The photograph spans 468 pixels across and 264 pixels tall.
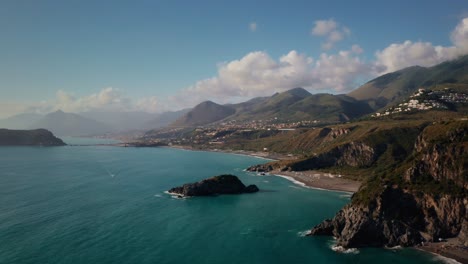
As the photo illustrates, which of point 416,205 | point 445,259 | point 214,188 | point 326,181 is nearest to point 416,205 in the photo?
point 416,205

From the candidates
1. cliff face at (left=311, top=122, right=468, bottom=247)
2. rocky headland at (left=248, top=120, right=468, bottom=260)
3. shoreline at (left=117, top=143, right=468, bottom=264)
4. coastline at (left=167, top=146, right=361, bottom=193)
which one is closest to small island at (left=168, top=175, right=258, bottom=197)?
coastline at (left=167, top=146, right=361, bottom=193)

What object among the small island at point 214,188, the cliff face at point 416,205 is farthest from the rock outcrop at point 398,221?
the small island at point 214,188

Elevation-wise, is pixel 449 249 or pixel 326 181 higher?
pixel 326 181

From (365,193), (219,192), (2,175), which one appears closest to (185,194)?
(219,192)

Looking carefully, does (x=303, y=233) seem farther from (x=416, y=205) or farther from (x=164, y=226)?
(x=164, y=226)

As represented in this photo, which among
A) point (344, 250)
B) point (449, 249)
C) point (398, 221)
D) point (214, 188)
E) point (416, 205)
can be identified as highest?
point (416, 205)

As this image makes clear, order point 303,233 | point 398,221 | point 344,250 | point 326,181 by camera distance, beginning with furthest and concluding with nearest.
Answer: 1. point 326,181
2. point 303,233
3. point 398,221
4. point 344,250
